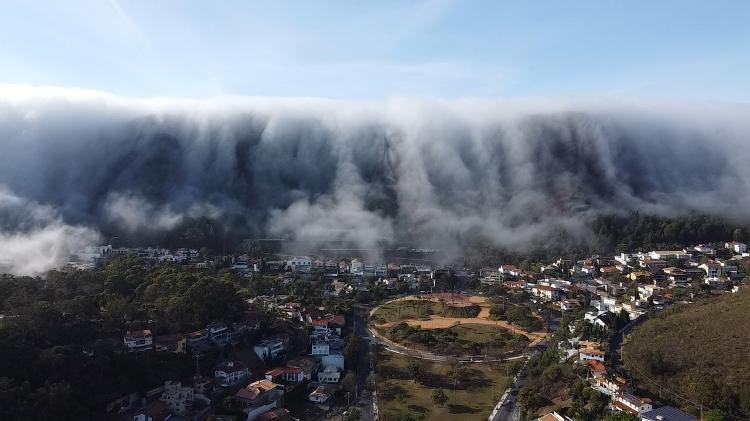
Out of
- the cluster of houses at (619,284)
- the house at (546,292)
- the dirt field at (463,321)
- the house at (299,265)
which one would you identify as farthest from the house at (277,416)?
the house at (299,265)

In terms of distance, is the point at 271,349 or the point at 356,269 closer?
the point at 271,349

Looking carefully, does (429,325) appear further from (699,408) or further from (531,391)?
(699,408)

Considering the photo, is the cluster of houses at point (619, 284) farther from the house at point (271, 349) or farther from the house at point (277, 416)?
the house at point (271, 349)

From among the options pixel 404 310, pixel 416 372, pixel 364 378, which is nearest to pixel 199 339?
pixel 364 378

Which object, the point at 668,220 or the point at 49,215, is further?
the point at 668,220

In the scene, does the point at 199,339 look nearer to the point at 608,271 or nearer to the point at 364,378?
the point at 364,378

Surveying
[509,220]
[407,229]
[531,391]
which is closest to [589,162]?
[509,220]
